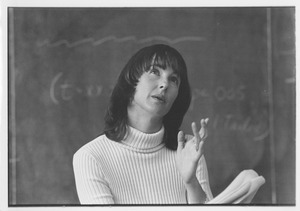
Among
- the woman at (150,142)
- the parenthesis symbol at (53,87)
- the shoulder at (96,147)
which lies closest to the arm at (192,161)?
the woman at (150,142)

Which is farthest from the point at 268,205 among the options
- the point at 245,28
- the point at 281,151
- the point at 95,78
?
the point at 95,78

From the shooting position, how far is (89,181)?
160 cm

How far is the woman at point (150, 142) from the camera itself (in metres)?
1.62

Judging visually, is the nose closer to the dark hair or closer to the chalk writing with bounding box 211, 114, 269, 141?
the dark hair

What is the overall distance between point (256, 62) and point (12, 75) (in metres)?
0.80

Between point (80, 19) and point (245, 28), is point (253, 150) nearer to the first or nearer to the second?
point (245, 28)

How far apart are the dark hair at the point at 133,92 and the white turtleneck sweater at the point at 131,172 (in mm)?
31

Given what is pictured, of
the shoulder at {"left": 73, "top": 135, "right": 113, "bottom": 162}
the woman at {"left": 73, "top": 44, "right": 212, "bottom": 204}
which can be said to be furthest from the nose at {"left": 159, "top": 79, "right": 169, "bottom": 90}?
the shoulder at {"left": 73, "top": 135, "right": 113, "bottom": 162}

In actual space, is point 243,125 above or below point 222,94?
below

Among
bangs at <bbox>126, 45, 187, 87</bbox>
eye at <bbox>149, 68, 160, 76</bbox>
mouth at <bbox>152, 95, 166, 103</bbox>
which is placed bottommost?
mouth at <bbox>152, 95, 166, 103</bbox>

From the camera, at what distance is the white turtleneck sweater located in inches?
63.0

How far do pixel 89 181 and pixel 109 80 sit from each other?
0.33 m

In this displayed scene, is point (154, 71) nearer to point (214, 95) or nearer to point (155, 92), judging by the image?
point (155, 92)

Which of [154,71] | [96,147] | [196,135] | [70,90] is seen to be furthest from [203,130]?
[70,90]
